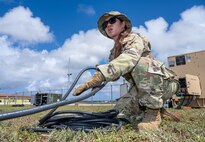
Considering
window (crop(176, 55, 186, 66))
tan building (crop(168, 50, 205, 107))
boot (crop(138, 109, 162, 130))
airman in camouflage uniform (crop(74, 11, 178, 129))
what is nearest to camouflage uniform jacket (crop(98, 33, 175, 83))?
airman in camouflage uniform (crop(74, 11, 178, 129))

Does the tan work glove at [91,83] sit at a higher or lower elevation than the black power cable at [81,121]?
higher

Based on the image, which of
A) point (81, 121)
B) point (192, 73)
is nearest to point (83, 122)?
point (81, 121)

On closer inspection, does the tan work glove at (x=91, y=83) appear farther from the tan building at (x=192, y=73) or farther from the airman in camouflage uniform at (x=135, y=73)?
the tan building at (x=192, y=73)

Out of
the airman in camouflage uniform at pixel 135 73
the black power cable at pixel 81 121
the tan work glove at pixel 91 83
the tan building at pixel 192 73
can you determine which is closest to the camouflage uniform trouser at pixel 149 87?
the airman in camouflage uniform at pixel 135 73

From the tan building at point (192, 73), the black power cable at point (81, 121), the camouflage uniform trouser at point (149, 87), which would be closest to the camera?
the black power cable at point (81, 121)

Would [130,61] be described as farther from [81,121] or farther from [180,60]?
[180,60]

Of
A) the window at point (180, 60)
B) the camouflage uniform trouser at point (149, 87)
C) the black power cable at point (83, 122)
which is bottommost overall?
the black power cable at point (83, 122)

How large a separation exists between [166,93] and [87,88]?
94 cm

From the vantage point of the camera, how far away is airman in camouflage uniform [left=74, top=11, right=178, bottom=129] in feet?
5.75

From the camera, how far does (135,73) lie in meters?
2.05

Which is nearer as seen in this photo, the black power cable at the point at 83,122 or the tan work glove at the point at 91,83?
the tan work glove at the point at 91,83

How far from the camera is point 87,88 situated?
1.71m

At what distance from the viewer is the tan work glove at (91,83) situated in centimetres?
170

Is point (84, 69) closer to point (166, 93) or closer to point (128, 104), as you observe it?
point (128, 104)
